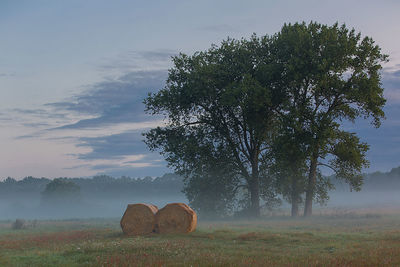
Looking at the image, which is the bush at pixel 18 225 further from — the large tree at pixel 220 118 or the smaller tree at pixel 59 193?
the smaller tree at pixel 59 193

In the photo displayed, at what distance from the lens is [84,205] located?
121312 millimetres

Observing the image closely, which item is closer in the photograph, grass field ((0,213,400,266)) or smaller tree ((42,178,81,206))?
grass field ((0,213,400,266))

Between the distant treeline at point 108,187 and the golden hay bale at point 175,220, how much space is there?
87594mm

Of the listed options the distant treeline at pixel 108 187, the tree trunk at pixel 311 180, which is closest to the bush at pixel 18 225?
the tree trunk at pixel 311 180

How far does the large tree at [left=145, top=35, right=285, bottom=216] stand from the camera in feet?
152

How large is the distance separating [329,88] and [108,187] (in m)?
112

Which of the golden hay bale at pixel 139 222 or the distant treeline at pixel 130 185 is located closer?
the golden hay bale at pixel 139 222

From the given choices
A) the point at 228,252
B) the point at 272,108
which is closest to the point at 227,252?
the point at 228,252

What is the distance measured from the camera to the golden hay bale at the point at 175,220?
28.0m

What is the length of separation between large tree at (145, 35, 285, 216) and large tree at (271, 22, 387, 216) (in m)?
2.55

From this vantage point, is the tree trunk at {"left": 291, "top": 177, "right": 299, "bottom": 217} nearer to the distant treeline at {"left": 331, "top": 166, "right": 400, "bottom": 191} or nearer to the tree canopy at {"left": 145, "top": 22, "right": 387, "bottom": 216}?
the tree canopy at {"left": 145, "top": 22, "right": 387, "bottom": 216}

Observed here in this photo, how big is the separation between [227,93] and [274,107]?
577 cm

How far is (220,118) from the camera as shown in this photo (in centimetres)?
4938

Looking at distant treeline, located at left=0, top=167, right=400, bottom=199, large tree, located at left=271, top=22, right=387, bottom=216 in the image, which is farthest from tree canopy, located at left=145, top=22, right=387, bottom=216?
distant treeline, located at left=0, top=167, right=400, bottom=199
